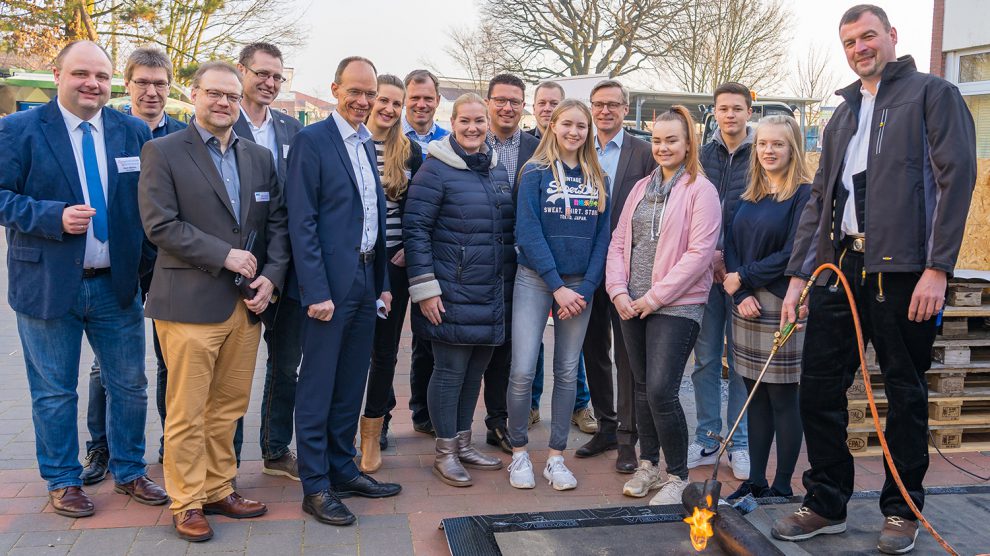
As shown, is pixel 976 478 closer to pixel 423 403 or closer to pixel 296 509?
pixel 423 403

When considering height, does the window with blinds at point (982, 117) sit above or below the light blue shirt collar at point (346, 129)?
above

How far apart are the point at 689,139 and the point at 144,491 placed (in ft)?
10.9

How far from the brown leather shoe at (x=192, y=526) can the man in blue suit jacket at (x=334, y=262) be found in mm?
500

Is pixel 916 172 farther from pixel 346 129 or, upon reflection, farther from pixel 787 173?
pixel 346 129

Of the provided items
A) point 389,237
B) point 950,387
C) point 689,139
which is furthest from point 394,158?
point 950,387

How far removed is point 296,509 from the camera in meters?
4.08

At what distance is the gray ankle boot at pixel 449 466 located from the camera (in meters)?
4.46

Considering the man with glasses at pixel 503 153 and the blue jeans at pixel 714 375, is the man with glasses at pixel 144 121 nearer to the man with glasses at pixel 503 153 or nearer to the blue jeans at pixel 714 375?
the man with glasses at pixel 503 153

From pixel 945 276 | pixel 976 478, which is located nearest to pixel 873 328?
pixel 945 276

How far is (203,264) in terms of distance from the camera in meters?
3.60

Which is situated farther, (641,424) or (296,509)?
(641,424)

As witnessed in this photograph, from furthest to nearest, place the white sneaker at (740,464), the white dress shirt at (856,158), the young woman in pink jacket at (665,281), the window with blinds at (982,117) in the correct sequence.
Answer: the window with blinds at (982,117) → the white sneaker at (740,464) → the young woman in pink jacket at (665,281) → the white dress shirt at (856,158)

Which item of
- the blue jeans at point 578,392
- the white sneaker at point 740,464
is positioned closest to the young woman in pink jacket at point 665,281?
the white sneaker at point 740,464

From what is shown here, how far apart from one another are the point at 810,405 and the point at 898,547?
69 cm
